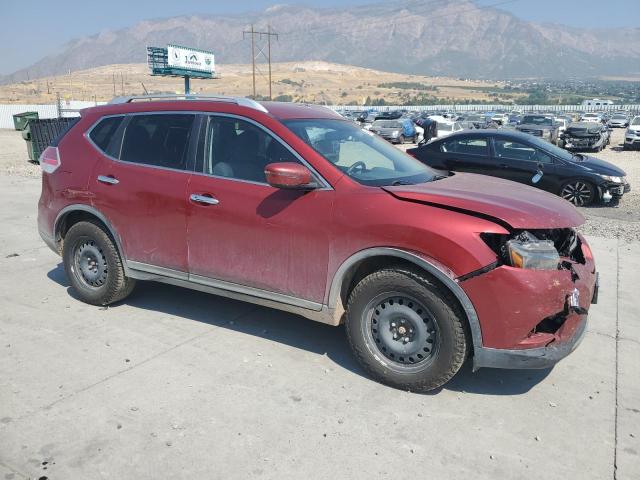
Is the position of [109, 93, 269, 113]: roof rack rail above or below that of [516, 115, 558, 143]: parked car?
above

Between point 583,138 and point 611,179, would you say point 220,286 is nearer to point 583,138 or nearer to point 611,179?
point 611,179

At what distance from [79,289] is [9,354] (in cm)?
103

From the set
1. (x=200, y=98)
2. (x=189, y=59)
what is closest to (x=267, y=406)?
(x=200, y=98)

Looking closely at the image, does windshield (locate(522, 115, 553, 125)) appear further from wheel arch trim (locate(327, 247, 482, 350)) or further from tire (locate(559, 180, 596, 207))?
wheel arch trim (locate(327, 247, 482, 350))

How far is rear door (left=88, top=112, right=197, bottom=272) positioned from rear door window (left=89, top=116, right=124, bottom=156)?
0.07 ft

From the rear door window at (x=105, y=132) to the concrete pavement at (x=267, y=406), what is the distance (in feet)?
4.79

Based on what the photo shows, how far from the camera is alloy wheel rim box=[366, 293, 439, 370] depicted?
3592 mm

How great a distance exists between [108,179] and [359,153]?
6.87 ft

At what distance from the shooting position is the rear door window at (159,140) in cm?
441

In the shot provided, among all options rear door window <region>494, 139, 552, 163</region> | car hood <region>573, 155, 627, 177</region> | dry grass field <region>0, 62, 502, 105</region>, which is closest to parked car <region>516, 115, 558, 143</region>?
car hood <region>573, 155, 627, 177</region>

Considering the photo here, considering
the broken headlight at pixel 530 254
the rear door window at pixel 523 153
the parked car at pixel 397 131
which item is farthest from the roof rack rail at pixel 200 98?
the parked car at pixel 397 131

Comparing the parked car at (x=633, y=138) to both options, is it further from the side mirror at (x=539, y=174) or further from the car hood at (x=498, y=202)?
the car hood at (x=498, y=202)

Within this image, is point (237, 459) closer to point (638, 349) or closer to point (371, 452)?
point (371, 452)

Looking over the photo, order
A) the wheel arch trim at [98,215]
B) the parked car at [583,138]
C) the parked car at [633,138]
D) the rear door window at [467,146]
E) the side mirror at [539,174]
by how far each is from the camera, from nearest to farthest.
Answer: the wheel arch trim at [98,215] → the side mirror at [539,174] → the rear door window at [467,146] → the parked car at [583,138] → the parked car at [633,138]
